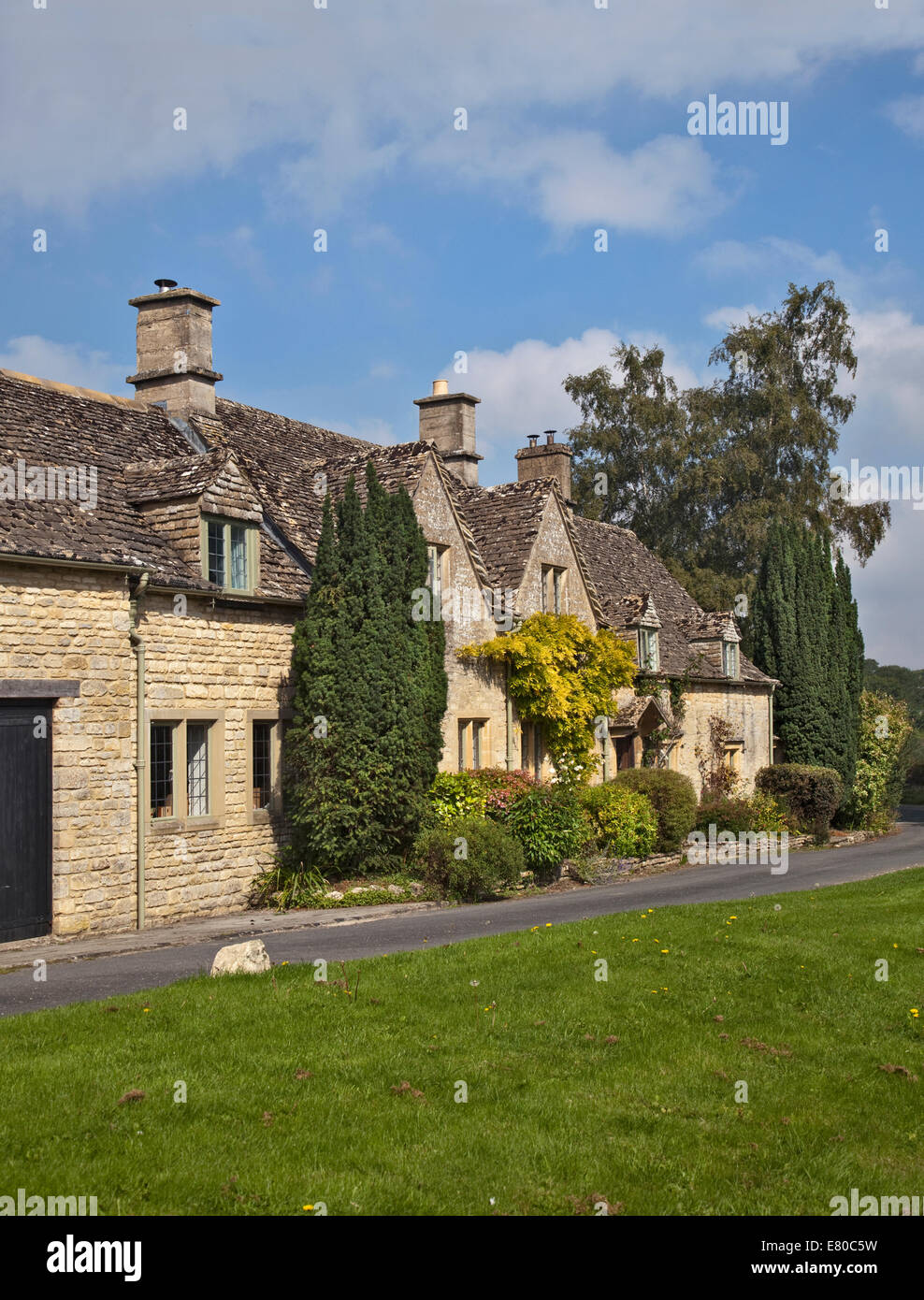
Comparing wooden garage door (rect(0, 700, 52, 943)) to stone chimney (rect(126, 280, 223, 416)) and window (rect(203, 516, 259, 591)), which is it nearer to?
window (rect(203, 516, 259, 591))

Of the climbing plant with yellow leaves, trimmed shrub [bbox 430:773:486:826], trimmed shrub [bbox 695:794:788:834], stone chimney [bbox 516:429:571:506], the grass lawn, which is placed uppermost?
stone chimney [bbox 516:429:571:506]

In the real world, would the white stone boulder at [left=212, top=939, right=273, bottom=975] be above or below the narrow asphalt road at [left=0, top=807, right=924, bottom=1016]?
above

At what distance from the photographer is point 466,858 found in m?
19.9

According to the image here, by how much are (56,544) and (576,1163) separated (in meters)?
12.5

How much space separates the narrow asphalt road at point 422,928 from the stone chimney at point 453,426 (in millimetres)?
12650

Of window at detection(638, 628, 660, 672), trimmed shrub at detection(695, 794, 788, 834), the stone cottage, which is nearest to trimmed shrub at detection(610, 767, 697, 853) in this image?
trimmed shrub at detection(695, 794, 788, 834)

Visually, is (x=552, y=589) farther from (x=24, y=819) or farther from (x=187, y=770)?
(x=24, y=819)

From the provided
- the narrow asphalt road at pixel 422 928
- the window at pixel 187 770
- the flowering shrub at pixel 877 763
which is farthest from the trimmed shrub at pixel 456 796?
the flowering shrub at pixel 877 763

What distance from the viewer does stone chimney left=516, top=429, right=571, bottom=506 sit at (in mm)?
34938

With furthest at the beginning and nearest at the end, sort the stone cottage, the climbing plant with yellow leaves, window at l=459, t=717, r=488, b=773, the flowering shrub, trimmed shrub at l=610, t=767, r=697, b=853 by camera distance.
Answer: the flowering shrub → trimmed shrub at l=610, t=767, r=697, b=853 → the climbing plant with yellow leaves → window at l=459, t=717, r=488, b=773 → the stone cottage

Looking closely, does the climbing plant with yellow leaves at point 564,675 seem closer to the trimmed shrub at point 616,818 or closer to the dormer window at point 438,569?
the trimmed shrub at point 616,818

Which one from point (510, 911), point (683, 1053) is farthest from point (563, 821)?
point (683, 1053)

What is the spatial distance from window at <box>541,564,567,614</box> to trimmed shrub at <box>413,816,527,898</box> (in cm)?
846

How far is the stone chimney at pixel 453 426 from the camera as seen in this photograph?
103 feet
